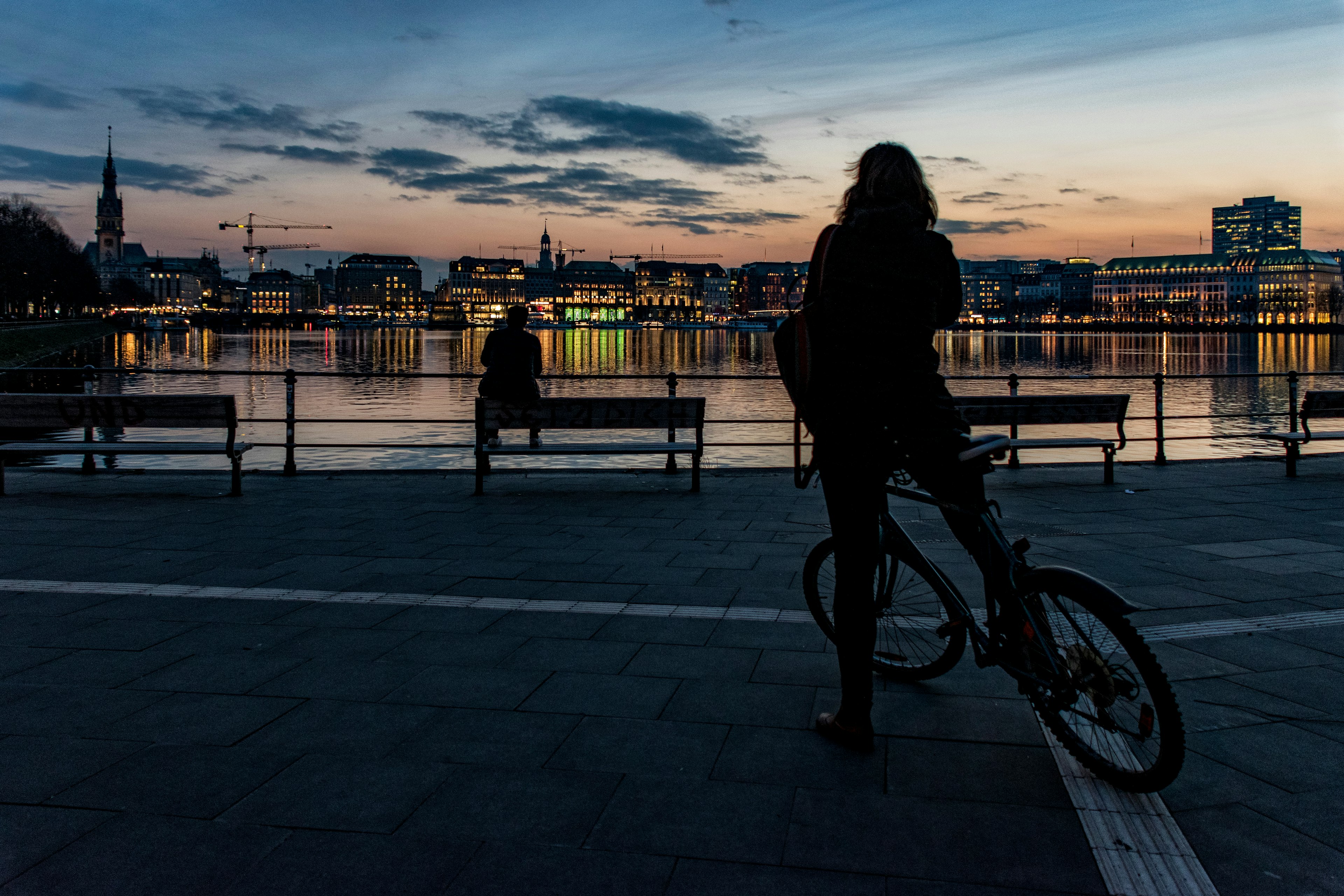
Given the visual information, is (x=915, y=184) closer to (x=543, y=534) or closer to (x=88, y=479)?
(x=543, y=534)

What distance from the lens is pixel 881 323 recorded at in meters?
3.29

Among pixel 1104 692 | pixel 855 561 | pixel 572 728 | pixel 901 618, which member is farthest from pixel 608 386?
pixel 1104 692

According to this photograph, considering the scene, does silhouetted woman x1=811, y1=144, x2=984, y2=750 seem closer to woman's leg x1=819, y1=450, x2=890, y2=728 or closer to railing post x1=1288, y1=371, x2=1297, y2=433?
woman's leg x1=819, y1=450, x2=890, y2=728

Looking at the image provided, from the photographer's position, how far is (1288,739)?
3523 mm

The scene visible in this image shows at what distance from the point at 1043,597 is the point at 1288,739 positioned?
44.4 inches

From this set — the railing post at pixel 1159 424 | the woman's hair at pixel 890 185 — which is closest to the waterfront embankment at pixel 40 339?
the railing post at pixel 1159 424

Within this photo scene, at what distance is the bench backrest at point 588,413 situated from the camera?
378 inches

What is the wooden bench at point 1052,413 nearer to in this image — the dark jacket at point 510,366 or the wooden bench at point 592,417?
the wooden bench at point 592,417

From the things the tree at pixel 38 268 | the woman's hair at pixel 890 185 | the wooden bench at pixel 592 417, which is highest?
the tree at pixel 38 268

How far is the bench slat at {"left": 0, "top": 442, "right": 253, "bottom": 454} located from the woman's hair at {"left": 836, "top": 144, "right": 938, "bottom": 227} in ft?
24.3

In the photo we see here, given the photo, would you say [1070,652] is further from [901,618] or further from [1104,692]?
[901,618]

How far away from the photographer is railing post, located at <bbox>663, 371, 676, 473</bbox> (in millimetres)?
10242

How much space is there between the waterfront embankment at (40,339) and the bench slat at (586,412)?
32.1 meters

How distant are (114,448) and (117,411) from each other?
0.40m
